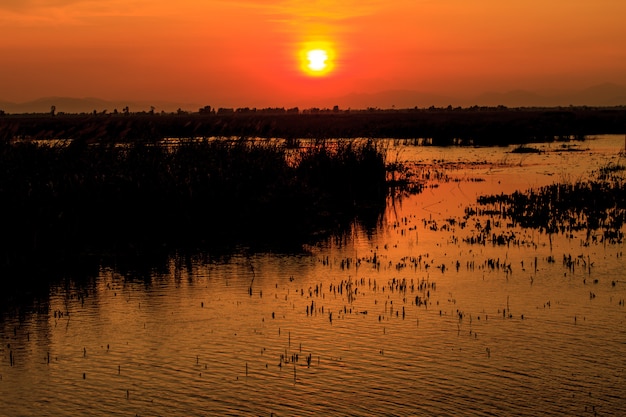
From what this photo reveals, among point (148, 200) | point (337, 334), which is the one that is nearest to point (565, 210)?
point (148, 200)

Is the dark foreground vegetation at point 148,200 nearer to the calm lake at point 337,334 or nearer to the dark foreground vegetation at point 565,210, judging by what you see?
the calm lake at point 337,334

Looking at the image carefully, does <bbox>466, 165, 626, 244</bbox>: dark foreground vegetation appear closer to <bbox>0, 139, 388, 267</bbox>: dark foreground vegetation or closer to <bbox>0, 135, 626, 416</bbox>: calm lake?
<bbox>0, 135, 626, 416</bbox>: calm lake

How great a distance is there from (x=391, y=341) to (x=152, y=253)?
27.9 ft

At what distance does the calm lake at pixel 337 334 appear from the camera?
29.5ft

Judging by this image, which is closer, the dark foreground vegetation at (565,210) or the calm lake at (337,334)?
the calm lake at (337,334)

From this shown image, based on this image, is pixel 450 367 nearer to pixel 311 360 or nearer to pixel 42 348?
pixel 311 360

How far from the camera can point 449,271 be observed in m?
15.5

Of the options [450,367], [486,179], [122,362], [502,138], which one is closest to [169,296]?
[122,362]

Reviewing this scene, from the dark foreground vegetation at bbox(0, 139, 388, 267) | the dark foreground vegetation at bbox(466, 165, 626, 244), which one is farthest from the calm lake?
the dark foreground vegetation at bbox(0, 139, 388, 267)

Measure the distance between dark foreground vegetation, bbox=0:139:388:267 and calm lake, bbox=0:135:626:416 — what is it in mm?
2201

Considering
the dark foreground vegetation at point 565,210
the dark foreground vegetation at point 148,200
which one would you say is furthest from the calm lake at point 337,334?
the dark foreground vegetation at point 148,200

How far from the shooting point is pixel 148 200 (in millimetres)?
20156

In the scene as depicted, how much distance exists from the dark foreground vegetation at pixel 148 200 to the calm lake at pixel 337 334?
2.20m

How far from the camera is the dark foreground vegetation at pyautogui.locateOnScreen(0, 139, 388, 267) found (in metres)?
17.6
